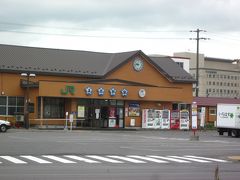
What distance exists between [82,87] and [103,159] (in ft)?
109

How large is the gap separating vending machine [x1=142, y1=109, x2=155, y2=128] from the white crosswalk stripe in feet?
111

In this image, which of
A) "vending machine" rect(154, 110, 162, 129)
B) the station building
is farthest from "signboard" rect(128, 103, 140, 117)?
"vending machine" rect(154, 110, 162, 129)

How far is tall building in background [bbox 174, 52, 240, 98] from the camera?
157 m

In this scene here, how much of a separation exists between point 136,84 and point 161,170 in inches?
1640

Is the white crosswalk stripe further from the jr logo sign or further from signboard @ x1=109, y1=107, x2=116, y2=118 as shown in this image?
signboard @ x1=109, y1=107, x2=116, y2=118

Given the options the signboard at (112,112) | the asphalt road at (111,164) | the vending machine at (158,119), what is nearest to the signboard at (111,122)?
the signboard at (112,112)

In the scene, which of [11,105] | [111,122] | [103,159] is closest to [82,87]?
[111,122]

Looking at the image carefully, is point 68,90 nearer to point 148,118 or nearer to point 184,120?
point 148,118

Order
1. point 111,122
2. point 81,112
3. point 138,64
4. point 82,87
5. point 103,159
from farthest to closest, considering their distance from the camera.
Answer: point 138,64, point 111,122, point 81,112, point 82,87, point 103,159

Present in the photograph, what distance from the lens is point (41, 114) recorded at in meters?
53.6

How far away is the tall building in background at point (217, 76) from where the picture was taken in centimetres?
15699

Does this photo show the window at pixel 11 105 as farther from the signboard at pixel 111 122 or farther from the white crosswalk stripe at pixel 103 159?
the white crosswalk stripe at pixel 103 159

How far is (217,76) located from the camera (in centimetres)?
16175

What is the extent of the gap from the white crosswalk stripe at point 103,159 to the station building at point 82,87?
2907cm
